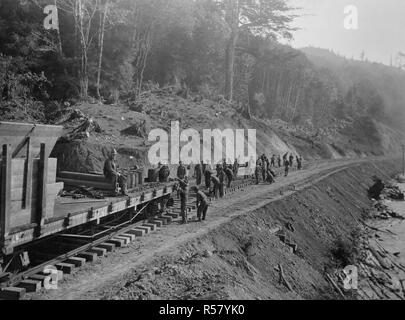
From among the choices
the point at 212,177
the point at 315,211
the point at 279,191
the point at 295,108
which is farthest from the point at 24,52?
the point at 295,108

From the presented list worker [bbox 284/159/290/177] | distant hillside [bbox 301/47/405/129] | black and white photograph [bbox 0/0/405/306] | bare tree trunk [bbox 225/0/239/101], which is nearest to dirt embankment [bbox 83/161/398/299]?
black and white photograph [bbox 0/0/405/306]

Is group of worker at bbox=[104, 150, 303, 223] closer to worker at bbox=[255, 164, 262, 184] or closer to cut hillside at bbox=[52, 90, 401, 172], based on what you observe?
worker at bbox=[255, 164, 262, 184]

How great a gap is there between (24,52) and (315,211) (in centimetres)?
1994

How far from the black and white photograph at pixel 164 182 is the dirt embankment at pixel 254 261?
0.19 feet

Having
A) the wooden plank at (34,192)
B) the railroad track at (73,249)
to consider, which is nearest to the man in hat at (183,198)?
the railroad track at (73,249)

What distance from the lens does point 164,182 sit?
1470cm

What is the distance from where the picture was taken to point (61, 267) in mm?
8711

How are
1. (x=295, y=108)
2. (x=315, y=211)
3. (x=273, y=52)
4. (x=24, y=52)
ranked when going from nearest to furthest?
(x=315, y=211)
(x=24, y=52)
(x=273, y=52)
(x=295, y=108)

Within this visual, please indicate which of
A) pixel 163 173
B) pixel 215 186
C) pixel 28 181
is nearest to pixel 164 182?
pixel 163 173

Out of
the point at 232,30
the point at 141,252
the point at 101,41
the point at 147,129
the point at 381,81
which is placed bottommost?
the point at 141,252

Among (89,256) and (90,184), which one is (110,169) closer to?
(90,184)

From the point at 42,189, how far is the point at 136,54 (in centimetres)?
2971
